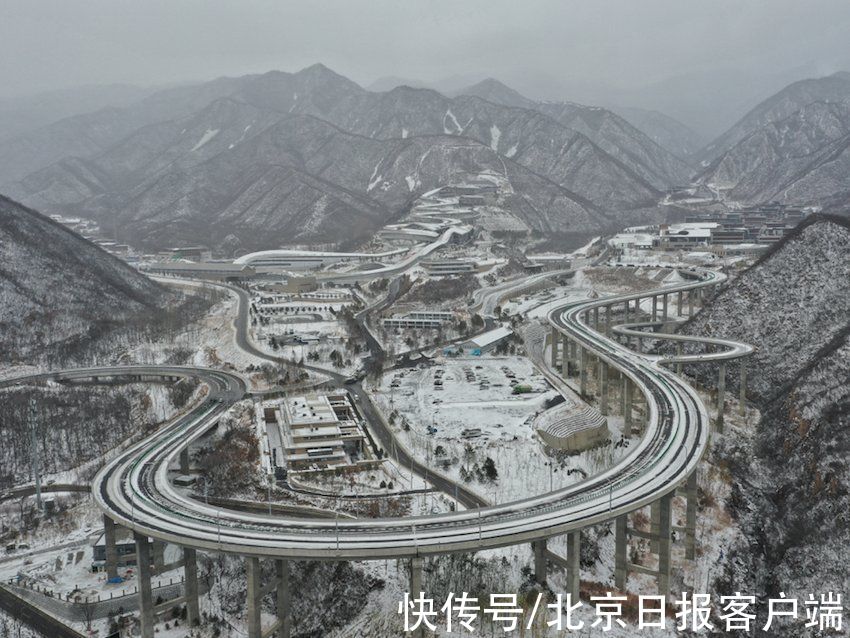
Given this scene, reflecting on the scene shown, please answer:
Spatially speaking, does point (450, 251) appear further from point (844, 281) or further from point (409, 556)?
point (409, 556)

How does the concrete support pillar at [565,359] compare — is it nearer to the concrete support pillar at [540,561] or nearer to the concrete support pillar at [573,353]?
the concrete support pillar at [573,353]

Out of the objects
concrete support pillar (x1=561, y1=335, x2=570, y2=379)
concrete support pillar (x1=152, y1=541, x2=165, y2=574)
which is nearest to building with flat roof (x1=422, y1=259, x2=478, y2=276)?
concrete support pillar (x1=561, y1=335, x2=570, y2=379)

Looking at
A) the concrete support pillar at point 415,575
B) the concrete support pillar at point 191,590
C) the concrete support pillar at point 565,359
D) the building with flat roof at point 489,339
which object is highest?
the building with flat roof at point 489,339

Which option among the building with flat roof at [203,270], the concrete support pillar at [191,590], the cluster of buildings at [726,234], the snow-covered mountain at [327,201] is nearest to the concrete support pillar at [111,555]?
the concrete support pillar at [191,590]

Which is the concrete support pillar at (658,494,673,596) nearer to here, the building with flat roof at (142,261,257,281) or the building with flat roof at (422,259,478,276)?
the building with flat roof at (422,259,478,276)

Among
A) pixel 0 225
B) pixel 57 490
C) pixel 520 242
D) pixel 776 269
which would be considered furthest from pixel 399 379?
pixel 520 242

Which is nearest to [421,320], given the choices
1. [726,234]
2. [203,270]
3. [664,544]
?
[664,544]

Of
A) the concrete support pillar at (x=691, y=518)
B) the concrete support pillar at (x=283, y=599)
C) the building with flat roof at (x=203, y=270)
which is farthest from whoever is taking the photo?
the building with flat roof at (x=203, y=270)
